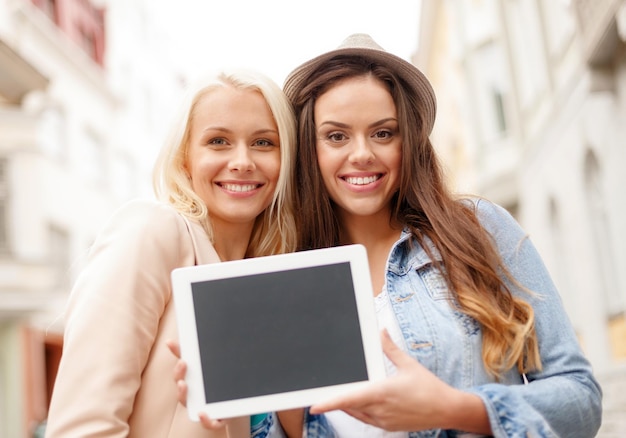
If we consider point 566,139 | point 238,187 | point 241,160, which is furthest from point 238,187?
point 566,139

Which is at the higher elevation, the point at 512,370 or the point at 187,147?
the point at 187,147

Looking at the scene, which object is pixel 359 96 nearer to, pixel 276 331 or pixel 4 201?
pixel 276 331

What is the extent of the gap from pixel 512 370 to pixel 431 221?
22.3 inches

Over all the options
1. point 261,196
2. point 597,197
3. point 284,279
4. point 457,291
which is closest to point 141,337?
point 284,279

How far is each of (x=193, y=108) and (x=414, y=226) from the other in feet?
2.93

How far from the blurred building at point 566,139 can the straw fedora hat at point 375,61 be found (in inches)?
273

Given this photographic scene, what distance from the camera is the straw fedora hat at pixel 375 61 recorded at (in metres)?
3.09

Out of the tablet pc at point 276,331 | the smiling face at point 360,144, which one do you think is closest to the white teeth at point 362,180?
the smiling face at point 360,144

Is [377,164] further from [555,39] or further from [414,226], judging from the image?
[555,39]

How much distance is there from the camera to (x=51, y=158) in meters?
22.0

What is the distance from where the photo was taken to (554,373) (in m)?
2.53

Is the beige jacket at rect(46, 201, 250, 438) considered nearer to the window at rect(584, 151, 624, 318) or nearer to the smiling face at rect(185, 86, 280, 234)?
the smiling face at rect(185, 86, 280, 234)

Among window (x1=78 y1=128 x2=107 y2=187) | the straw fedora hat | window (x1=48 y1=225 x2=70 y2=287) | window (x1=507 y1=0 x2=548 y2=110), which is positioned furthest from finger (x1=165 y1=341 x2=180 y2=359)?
window (x1=78 y1=128 x2=107 y2=187)

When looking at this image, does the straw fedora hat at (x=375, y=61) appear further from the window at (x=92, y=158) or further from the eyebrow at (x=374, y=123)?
the window at (x=92, y=158)
